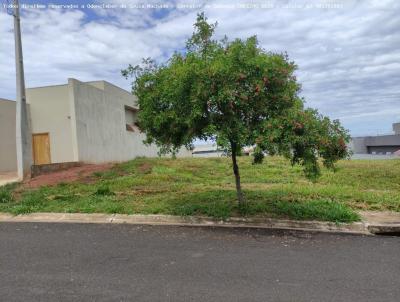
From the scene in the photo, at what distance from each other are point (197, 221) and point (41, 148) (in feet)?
46.9

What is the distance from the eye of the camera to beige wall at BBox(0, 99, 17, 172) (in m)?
20.9

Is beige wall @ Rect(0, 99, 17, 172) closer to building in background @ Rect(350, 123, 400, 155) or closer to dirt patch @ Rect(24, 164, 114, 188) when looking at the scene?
dirt patch @ Rect(24, 164, 114, 188)

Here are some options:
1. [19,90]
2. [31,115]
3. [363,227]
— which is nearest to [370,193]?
[363,227]

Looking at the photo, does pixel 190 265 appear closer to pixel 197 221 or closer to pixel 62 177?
pixel 197 221

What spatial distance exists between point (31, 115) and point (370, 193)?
53.4ft

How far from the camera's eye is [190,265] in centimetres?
582

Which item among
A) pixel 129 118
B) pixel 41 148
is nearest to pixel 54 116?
pixel 41 148

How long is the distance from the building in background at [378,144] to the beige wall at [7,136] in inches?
1438

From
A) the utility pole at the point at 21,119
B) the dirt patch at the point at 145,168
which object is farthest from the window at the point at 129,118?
the utility pole at the point at 21,119

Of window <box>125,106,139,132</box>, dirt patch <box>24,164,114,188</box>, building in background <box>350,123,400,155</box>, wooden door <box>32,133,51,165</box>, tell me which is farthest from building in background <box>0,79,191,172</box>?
building in background <box>350,123,400,155</box>

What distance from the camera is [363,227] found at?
332 inches

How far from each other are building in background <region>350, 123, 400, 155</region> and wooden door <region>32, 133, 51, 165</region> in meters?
35.7

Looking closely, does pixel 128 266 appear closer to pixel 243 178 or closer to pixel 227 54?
pixel 227 54

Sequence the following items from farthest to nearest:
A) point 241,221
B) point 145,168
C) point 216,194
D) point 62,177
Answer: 1. point 145,168
2. point 62,177
3. point 216,194
4. point 241,221
